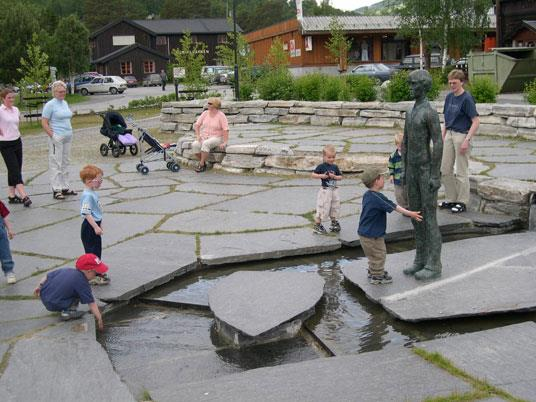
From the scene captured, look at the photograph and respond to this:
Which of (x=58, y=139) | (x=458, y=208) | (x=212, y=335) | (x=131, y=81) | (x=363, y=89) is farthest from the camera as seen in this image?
(x=131, y=81)

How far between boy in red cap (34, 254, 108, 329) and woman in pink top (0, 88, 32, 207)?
446cm

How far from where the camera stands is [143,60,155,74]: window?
65787 millimetres

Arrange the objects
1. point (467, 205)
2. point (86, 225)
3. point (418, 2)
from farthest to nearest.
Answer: point (418, 2) < point (467, 205) < point (86, 225)

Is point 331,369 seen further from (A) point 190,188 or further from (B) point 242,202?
(A) point 190,188

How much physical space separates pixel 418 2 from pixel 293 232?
1220 inches

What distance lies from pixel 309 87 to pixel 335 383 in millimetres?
14305

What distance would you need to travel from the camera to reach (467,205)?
302 inches

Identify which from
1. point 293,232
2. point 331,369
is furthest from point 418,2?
point 331,369

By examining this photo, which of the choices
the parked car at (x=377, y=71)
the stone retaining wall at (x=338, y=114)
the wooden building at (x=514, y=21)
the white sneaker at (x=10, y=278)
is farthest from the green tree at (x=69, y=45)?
the white sneaker at (x=10, y=278)

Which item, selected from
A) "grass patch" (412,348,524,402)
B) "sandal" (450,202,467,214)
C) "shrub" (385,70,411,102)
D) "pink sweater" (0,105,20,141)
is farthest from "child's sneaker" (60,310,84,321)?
"shrub" (385,70,411,102)

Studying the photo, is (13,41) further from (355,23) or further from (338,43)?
(355,23)

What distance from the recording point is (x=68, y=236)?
723 centimetres

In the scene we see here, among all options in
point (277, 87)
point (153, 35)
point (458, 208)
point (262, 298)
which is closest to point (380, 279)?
point (262, 298)

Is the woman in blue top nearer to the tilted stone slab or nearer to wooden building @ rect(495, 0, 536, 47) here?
the tilted stone slab
